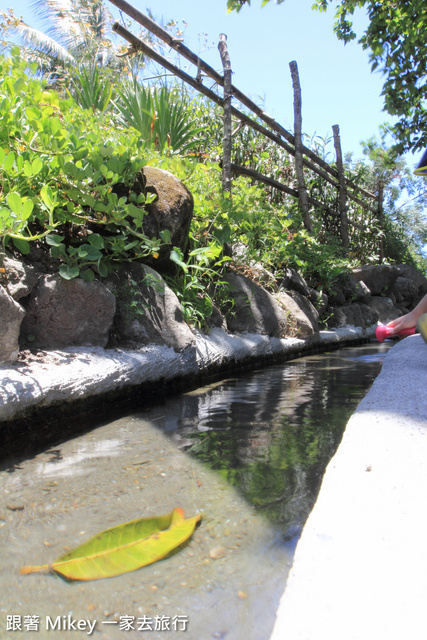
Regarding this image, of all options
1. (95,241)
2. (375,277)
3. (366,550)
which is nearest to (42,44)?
(375,277)

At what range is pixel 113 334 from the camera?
115 inches

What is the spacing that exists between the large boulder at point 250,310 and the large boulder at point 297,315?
409 millimetres

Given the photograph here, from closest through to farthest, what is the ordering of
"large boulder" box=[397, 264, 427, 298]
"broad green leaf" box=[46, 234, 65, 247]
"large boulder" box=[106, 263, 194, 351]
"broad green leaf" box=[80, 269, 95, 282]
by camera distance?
"broad green leaf" box=[46, 234, 65, 247]
"broad green leaf" box=[80, 269, 95, 282]
"large boulder" box=[106, 263, 194, 351]
"large boulder" box=[397, 264, 427, 298]

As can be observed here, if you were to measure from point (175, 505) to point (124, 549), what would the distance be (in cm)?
30

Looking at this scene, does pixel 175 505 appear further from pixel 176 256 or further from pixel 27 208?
pixel 176 256

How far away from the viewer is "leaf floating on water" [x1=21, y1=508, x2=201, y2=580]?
3.70 ft

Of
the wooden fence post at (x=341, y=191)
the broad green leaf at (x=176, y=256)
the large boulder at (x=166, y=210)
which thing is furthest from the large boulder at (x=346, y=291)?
the broad green leaf at (x=176, y=256)

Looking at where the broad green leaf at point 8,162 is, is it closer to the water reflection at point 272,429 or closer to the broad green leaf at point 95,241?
the broad green leaf at point 95,241

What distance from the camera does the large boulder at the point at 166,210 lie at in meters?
3.47

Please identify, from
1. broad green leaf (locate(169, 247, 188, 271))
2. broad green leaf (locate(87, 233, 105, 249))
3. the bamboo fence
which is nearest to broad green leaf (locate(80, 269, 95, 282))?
broad green leaf (locate(87, 233, 105, 249))

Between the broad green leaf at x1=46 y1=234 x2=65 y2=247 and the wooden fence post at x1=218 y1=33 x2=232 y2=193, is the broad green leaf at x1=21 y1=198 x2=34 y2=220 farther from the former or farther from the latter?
the wooden fence post at x1=218 y1=33 x2=232 y2=193

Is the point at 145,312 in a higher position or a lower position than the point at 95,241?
lower

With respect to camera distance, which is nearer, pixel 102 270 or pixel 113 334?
pixel 102 270

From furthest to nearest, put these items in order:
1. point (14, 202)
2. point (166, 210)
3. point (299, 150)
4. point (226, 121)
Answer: point (299, 150)
point (226, 121)
point (166, 210)
point (14, 202)
